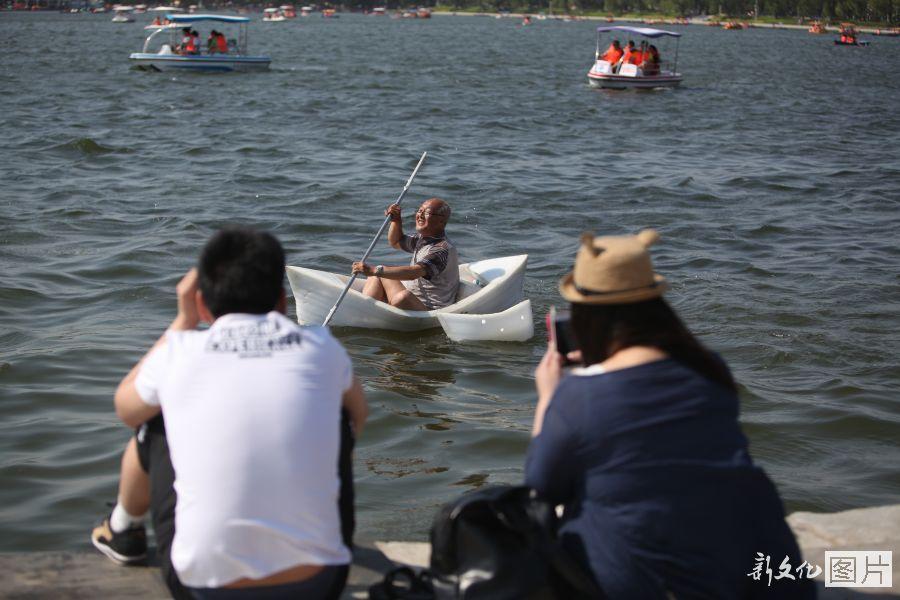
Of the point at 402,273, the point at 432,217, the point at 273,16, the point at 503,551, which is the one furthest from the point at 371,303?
the point at 273,16

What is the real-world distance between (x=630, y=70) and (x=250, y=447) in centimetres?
2760

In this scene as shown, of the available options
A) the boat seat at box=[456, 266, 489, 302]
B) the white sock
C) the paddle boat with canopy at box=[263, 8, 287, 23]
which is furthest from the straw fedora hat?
the paddle boat with canopy at box=[263, 8, 287, 23]

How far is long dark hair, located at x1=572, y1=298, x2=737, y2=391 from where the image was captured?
254cm

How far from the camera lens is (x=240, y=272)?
2.64m

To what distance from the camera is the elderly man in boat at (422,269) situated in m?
7.38

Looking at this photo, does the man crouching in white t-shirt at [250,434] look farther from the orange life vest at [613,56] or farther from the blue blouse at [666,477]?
the orange life vest at [613,56]

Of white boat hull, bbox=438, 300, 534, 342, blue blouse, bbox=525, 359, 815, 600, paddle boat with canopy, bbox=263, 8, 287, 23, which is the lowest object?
white boat hull, bbox=438, 300, 534, 342

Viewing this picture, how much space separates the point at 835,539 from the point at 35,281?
692cm

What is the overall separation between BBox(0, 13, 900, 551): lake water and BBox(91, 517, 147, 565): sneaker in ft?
4.03

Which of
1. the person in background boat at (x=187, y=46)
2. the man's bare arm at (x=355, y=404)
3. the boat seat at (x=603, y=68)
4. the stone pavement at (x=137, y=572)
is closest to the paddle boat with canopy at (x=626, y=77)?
the boat seat at (x=603, y=68)

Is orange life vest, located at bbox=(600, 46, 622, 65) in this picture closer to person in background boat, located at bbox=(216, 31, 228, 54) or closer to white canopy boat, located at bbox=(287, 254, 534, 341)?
person in background boat, located at bbox=(216, 31, 228, 54)

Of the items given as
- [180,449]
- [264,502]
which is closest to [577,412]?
[264,502]

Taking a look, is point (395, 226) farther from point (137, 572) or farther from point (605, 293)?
point (605, 293)

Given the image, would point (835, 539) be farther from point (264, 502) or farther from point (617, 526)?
point (264, 502)
